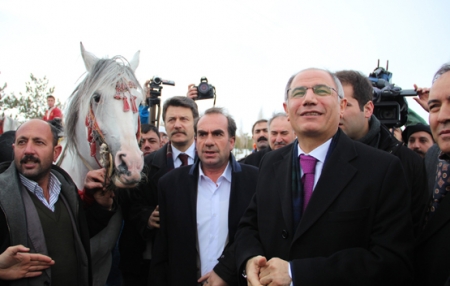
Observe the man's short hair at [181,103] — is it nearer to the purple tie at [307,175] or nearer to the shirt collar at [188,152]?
the shirt collar at [188,152]

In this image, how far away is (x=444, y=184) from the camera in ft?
5.82

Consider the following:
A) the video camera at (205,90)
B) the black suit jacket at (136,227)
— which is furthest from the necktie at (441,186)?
the video camera at (205,90)

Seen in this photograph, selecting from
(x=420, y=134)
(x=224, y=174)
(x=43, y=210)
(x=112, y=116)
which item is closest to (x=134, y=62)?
(x=112, y=116)

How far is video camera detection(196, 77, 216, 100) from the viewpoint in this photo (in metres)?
4.58

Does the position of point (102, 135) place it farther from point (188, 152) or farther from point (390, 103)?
point (390, 103)

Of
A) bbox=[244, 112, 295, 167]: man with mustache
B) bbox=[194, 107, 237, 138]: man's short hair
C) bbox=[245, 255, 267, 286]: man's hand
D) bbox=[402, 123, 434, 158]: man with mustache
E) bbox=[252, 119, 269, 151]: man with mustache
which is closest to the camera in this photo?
bbox=[245, 255, 267, 286]: man's hand

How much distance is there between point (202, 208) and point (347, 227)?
53.4 inches

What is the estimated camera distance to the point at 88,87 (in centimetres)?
285

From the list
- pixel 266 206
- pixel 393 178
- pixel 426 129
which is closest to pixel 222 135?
pixel 266 206

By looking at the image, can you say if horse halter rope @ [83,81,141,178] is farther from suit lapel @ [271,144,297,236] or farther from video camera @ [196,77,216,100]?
video camera @ [196,77,216,100]

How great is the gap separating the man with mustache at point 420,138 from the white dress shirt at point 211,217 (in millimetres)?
2519

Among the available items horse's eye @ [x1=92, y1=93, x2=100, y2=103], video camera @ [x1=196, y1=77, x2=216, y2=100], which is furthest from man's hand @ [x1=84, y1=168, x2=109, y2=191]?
video camera @ [x1=196, y1=77, x2=216, y2=100]

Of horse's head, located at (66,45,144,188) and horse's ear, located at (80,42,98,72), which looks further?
horse's ear, located at (80,42,98,72)

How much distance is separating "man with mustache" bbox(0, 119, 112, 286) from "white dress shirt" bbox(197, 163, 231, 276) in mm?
847
